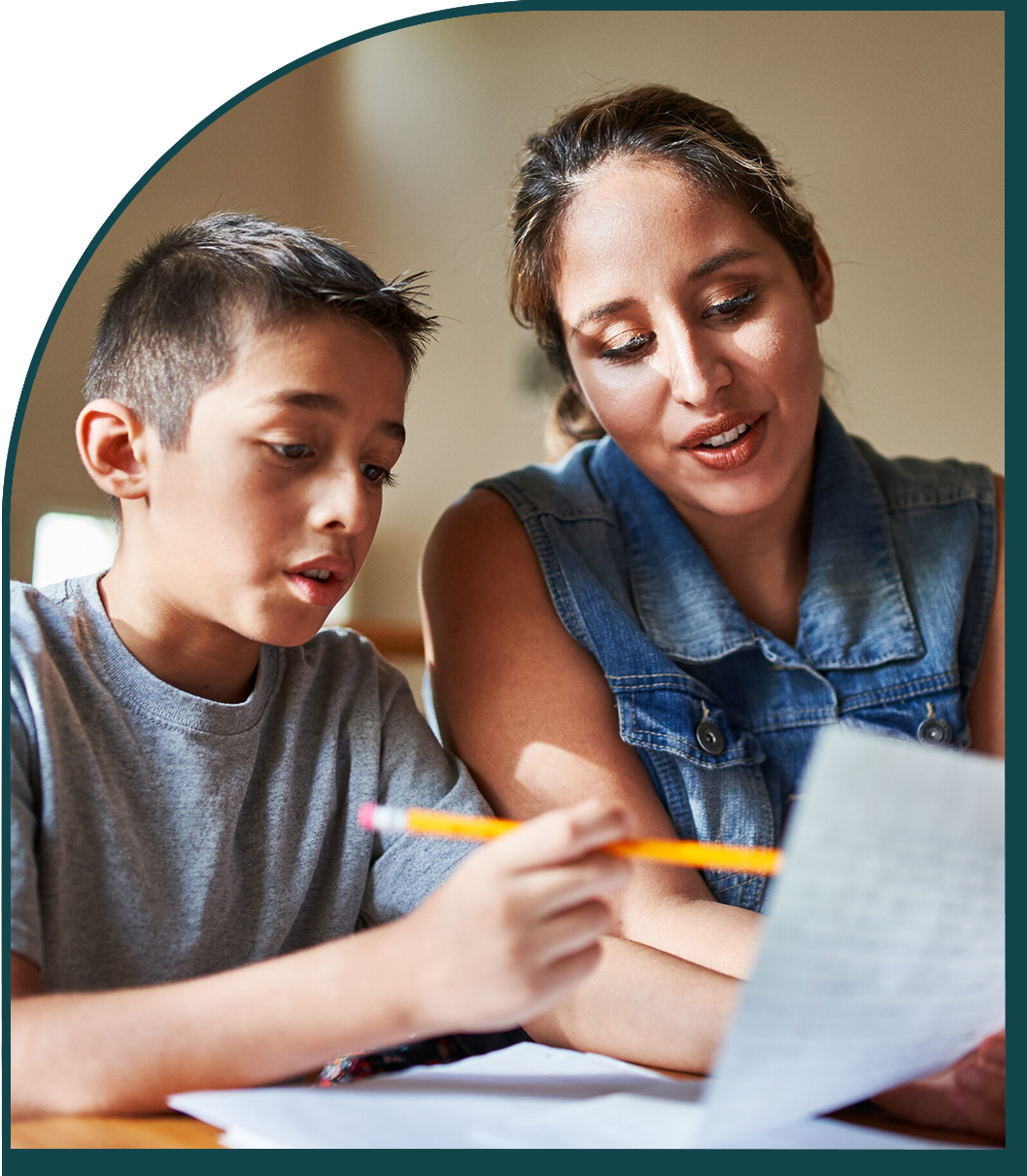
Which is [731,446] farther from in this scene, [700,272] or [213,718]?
[213,718]

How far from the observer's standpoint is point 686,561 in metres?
0.80

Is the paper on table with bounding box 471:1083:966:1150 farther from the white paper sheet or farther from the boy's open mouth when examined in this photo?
the boy's open mouth

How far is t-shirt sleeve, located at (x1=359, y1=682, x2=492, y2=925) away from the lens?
24.7 inches

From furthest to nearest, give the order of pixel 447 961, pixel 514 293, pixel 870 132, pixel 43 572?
pixel 514 293
pixel 870 132
pixel 43 572
pixel 447 961

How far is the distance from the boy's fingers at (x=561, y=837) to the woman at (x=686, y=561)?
261mm

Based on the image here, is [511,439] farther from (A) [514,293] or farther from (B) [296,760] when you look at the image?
(B) [296,760]

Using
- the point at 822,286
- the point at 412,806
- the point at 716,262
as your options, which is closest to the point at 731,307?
the point at 716,262

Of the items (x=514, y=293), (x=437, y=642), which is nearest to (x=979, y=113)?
(x=514, y=293)

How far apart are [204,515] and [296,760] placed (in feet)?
0.51

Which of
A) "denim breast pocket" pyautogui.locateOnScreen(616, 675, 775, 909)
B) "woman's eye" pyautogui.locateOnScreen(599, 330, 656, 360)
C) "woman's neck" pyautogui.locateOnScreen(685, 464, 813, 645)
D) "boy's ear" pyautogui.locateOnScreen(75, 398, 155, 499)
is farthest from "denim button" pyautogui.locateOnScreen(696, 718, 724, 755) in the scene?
"boy's ear" pyautogui.locateOnScreen(75, 398, 155, 499)

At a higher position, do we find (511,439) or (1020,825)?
(511,439)

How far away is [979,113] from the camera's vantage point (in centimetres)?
58

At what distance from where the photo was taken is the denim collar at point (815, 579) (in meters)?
0.77

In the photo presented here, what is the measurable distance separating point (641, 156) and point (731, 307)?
118mm
